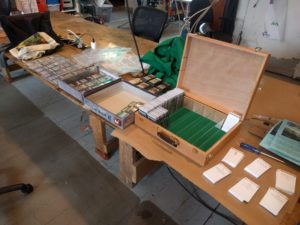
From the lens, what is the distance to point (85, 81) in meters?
1.21

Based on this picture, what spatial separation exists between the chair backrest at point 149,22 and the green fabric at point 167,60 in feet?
2.83

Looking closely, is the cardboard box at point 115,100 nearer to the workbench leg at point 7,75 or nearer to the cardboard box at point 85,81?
the cardboard box at point 85,81

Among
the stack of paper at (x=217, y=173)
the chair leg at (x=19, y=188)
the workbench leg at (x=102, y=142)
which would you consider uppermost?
the stack of paper at (x=217, y=173)

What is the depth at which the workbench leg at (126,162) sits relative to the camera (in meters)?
1.14

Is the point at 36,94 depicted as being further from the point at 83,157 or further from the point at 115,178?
the point at 115,178

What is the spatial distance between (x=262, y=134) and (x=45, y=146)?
1.52 m

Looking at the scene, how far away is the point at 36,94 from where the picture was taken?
230 centimetres

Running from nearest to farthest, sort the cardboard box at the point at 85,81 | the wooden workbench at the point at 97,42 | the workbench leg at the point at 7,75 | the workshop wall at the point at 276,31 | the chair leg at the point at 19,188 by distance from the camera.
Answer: the cardboard box at the point at 85,81 → the chair leg at the point at 19,188 → the wooden workbench at the point at 97,42 → the workbench leg at the point at 7,75 → the workshop wall at the point at 276,31

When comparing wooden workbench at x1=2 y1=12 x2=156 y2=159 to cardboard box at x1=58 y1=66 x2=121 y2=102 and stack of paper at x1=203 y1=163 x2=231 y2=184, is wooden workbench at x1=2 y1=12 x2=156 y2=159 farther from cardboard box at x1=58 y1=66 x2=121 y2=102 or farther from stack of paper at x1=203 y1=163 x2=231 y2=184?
stack of paper at x1=203 y1=163 x2=231 y2=184

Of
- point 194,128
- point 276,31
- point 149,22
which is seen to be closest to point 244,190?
point 194,128

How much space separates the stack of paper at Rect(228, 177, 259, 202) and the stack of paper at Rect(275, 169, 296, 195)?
0.08 meters

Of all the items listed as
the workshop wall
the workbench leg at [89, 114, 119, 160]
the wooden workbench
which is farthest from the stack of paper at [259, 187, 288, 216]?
the workshop wall

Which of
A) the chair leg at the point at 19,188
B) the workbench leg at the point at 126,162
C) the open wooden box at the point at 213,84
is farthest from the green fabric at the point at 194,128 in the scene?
the chair leg at the point at 19,188

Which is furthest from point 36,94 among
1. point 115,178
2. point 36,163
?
point 115,178
